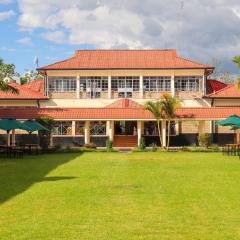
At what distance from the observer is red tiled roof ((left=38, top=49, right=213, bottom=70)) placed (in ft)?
157

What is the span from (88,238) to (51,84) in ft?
133

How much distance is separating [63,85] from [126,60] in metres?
5.98

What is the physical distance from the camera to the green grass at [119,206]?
9000 millimetres

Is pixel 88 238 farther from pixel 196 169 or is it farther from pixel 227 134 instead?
pixel 227 134

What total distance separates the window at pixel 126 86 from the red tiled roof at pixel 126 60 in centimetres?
107

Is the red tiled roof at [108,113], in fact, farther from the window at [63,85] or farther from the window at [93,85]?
the window at [63,85]

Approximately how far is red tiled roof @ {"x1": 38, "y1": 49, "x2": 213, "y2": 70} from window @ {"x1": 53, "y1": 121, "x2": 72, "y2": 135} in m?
5.60

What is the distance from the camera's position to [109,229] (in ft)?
30.1

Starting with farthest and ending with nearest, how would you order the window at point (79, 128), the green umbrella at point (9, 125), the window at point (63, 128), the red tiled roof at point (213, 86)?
the red tiled roof at point (213, 86), the window at point (79, 128), the window at point (63, 128), the green umbrella at point (9, 125)

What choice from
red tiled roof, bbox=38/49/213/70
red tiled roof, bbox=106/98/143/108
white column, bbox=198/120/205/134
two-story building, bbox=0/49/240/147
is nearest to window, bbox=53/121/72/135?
two-story building, bbox=0/49/240/147

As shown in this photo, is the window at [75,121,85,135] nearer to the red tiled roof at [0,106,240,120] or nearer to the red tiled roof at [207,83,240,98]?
the red tiled roof at [0,106,240,120]

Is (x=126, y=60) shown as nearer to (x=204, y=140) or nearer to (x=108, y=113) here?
(x=108, y=113)

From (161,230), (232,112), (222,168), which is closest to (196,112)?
(232,112)

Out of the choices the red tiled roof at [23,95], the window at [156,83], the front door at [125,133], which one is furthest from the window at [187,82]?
the red tiled roof at [23,95]
